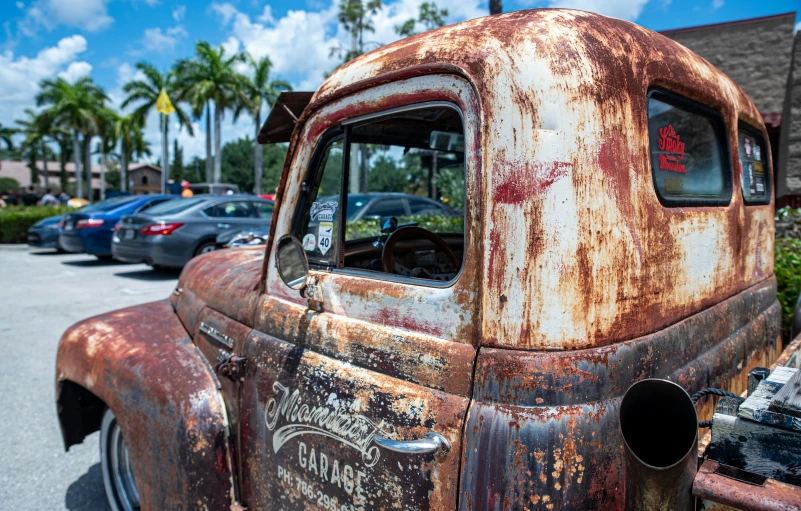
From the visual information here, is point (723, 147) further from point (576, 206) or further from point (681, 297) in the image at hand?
point (576, 206)

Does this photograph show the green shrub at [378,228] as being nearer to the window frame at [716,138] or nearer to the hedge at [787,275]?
the window frame at [716,138]

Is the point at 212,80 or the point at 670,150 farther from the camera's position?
the point at 212,80

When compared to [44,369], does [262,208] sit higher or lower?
higher

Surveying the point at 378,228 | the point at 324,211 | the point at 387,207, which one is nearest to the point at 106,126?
the point at 387,207

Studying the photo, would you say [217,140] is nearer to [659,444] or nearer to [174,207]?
[174,207]

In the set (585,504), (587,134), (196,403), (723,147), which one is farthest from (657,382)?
(196,403)

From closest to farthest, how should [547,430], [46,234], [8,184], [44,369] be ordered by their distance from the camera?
[547,430], [44,369], [46,234], [8,184]

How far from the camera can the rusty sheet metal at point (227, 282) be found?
81.1 inches

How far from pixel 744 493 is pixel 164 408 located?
5.75 feet

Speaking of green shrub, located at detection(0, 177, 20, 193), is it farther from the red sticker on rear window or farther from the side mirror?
the red sticker on rear window

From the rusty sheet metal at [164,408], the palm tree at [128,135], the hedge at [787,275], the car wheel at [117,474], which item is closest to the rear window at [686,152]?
the hedge at [787,275]

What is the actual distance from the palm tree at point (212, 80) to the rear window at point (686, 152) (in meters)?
37.0

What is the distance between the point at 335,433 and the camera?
1.51 meters

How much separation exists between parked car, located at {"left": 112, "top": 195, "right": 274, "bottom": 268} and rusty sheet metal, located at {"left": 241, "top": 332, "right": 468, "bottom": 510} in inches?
367
